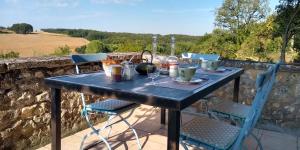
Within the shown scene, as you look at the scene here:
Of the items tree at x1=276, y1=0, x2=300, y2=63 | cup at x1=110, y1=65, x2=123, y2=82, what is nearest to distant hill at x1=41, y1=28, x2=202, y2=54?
cup at x1=110, y1=65, x2=123, y2=82

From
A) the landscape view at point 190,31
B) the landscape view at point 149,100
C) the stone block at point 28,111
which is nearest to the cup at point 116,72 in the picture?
the landscape view at point 149,100

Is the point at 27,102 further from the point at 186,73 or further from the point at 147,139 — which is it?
the point at 186,73

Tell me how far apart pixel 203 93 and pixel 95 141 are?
1.42 m

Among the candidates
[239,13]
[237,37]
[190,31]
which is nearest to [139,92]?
[190,31]

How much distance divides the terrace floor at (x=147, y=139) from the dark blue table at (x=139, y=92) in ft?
2.20

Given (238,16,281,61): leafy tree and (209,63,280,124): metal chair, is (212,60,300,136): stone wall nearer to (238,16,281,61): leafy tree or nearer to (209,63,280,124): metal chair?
(209,63,280,124): metal chair

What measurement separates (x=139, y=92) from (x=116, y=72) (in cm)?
36

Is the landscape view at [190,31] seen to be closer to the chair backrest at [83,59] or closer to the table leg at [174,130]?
the chair backrest at [83,59]

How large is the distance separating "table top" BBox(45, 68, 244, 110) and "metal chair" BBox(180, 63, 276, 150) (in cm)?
30

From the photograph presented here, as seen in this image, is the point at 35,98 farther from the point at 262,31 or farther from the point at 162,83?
the point at 262,31

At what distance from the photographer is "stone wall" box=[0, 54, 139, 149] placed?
2.28 meters

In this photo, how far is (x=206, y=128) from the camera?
2.04 meters

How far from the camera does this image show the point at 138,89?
5.50ft

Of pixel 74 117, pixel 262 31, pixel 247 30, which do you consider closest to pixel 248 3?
pixel 247 30
